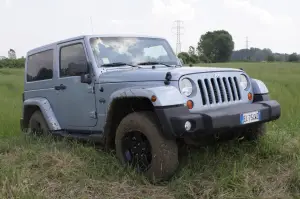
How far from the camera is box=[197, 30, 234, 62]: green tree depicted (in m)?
87.9

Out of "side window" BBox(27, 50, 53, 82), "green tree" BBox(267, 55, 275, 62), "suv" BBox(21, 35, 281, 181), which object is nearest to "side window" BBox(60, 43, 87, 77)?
"suv" BBox(21, 35, 281, 181)

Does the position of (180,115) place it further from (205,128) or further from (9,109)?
(9,109)

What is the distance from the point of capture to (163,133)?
3.71 meters

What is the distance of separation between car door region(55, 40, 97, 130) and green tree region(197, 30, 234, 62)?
82.5 meters

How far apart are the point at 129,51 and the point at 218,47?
283 feet

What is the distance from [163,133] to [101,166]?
3.10ft

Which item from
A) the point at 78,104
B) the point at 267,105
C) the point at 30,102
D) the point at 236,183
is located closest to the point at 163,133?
the point at 236,183

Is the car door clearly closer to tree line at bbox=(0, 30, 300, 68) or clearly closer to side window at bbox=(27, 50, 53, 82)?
side window at bbox=(27, 50, 53, 82)

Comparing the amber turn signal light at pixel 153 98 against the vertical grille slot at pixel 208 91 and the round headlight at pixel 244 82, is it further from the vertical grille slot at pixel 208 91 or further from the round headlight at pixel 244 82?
the round headlight at pixel 244 82

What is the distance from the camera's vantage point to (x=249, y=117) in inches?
155

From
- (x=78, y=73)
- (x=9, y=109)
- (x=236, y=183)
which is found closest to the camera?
(x=236, y=183)

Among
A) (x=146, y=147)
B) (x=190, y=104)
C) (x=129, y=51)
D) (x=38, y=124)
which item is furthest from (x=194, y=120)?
(x=38, y=124)

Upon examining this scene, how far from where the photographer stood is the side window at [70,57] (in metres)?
4.94

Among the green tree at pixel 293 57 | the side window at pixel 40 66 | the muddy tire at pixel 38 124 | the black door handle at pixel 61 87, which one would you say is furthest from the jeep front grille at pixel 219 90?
the green tree at pixel 293 57
